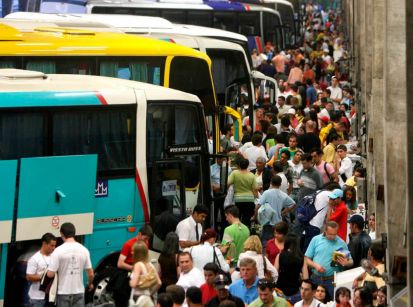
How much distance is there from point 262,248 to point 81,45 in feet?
25.6

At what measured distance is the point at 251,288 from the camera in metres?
15.1

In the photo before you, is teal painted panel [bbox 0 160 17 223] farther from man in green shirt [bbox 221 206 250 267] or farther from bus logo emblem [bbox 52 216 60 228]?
man in green shirt [bbox 221 206 250 267]

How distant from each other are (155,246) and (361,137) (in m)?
12.2

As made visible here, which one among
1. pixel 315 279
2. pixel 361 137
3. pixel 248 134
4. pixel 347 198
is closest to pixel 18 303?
pixel 315 279

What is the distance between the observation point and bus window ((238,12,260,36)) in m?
51.2

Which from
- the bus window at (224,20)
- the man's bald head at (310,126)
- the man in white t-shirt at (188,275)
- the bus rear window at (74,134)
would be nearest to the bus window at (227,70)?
the man's bald head at (310,126)

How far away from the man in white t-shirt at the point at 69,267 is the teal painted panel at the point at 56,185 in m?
1.22

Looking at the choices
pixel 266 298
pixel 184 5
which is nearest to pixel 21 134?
pixel 266 298

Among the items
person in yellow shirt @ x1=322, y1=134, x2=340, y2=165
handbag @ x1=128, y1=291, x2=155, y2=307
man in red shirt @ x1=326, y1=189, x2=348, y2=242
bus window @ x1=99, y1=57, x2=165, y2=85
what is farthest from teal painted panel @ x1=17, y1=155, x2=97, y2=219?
person in yellow shirt @ x1=322, y1=134, x2=340, y2=165

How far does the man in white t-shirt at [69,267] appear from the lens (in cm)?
1622

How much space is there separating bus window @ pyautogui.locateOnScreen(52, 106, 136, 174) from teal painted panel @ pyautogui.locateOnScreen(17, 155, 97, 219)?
20 cm

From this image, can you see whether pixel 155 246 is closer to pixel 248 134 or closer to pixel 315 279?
pixel 315 279

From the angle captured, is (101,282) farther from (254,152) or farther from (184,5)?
(184,5)

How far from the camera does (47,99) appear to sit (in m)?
18.3
